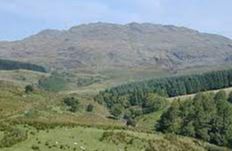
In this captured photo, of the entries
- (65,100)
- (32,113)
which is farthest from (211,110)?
(32,113)

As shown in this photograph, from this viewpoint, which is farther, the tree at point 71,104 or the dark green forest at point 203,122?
the tree at point 71,104

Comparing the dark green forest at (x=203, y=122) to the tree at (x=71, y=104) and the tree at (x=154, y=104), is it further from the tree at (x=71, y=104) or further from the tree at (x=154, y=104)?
the tree at (x=154, y=104)

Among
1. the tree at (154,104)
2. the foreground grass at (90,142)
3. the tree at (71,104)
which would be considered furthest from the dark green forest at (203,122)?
the tree at (154,104)

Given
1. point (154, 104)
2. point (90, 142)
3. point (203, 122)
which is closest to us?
point (90, 142)

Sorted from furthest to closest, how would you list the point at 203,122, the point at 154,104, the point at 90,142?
the point at 154,104 < the point at 203,122 < the point at 90,142

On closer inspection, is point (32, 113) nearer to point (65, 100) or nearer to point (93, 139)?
point (93, 139)

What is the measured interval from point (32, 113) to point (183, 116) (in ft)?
154

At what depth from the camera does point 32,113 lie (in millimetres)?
80188

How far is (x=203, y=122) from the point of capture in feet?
362

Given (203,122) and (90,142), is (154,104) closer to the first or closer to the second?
(203,122)

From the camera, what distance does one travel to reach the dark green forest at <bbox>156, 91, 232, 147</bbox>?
108438 millimetres

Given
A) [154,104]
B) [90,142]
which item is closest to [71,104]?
[90,142]

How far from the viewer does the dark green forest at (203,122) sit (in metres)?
108

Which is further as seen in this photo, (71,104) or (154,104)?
(154,104)
